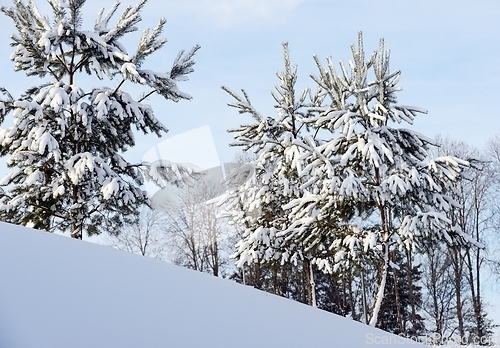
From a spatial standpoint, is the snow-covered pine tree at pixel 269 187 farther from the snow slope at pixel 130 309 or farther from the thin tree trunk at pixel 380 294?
the snow slope at pixel 130 309

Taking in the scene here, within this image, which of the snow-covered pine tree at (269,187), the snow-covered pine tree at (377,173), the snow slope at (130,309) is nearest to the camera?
the snow slope at (130,309)

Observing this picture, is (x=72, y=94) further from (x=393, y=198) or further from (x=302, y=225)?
(x=393, y=198)

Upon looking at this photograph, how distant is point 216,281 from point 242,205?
736 centimetres

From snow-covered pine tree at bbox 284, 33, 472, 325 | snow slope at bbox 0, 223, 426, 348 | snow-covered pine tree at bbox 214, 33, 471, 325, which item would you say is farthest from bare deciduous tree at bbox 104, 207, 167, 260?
snow slope at bbox 0, 223, 426, 348

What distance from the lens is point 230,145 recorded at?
920 cm

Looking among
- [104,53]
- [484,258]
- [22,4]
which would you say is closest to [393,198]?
[104,53]

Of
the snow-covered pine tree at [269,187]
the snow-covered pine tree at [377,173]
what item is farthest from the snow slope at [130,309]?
the snow-covered pine tree at [269,187]

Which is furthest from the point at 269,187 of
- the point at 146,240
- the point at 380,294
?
the point at 146,240

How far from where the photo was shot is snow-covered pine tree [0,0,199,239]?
8086mm

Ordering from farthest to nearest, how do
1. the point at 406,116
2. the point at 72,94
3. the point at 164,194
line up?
the point at 164,194 < the point at 72,94 < the point at 406,116

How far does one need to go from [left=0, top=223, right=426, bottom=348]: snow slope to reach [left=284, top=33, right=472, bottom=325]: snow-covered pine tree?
5105mm

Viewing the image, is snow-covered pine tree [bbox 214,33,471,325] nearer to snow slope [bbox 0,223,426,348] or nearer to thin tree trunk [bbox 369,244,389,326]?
thin tree trunk [bbox 369,244,389,326]

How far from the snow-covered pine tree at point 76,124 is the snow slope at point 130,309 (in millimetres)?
5838

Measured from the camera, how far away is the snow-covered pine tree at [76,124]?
8086 mm
